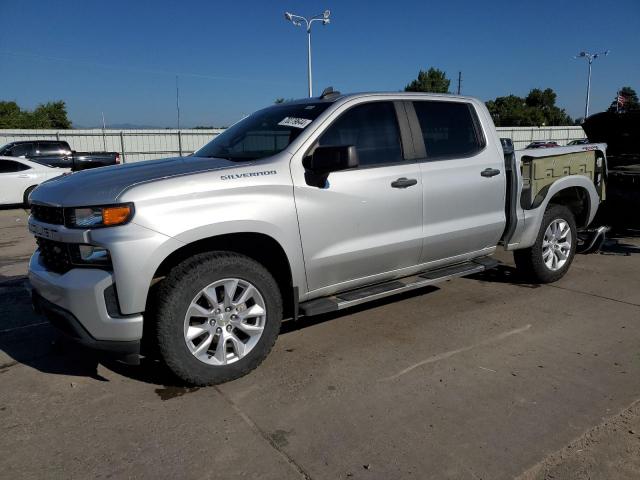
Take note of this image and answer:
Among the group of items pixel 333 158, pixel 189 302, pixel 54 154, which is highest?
pixel 54 154

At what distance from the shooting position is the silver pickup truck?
9.96ft

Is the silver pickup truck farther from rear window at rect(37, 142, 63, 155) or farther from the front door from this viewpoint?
rear window at rect(37, 142, 63, 155)

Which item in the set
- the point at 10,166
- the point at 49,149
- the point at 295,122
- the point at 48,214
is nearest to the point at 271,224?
the point at 295,122

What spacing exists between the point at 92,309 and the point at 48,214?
0.76m

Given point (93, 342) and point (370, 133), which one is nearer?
point (93, 342)

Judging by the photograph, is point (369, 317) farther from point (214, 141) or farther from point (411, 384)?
point (214, 141)

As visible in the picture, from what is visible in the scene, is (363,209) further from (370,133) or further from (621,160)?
(621,160)

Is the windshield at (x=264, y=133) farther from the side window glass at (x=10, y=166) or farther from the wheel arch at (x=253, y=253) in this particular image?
the side window glass at (x=10, y=166)

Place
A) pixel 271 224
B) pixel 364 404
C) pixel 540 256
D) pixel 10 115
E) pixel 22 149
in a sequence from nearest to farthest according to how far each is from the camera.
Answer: pixel 364 404 → pixel 271 224 → pixel 540 256 → pixel 22 149 → pixel 10 115

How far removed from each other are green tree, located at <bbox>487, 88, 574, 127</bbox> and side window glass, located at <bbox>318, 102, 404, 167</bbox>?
61014 millimetres

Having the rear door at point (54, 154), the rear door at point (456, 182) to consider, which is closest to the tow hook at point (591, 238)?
the rear door at point (456, 182)

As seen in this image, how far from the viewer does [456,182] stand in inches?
176

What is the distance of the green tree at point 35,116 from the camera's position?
46875mm

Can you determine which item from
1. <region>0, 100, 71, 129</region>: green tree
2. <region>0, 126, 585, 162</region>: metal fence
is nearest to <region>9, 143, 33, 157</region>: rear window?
<region>0, 126, 585, 162</region>: metal fence
